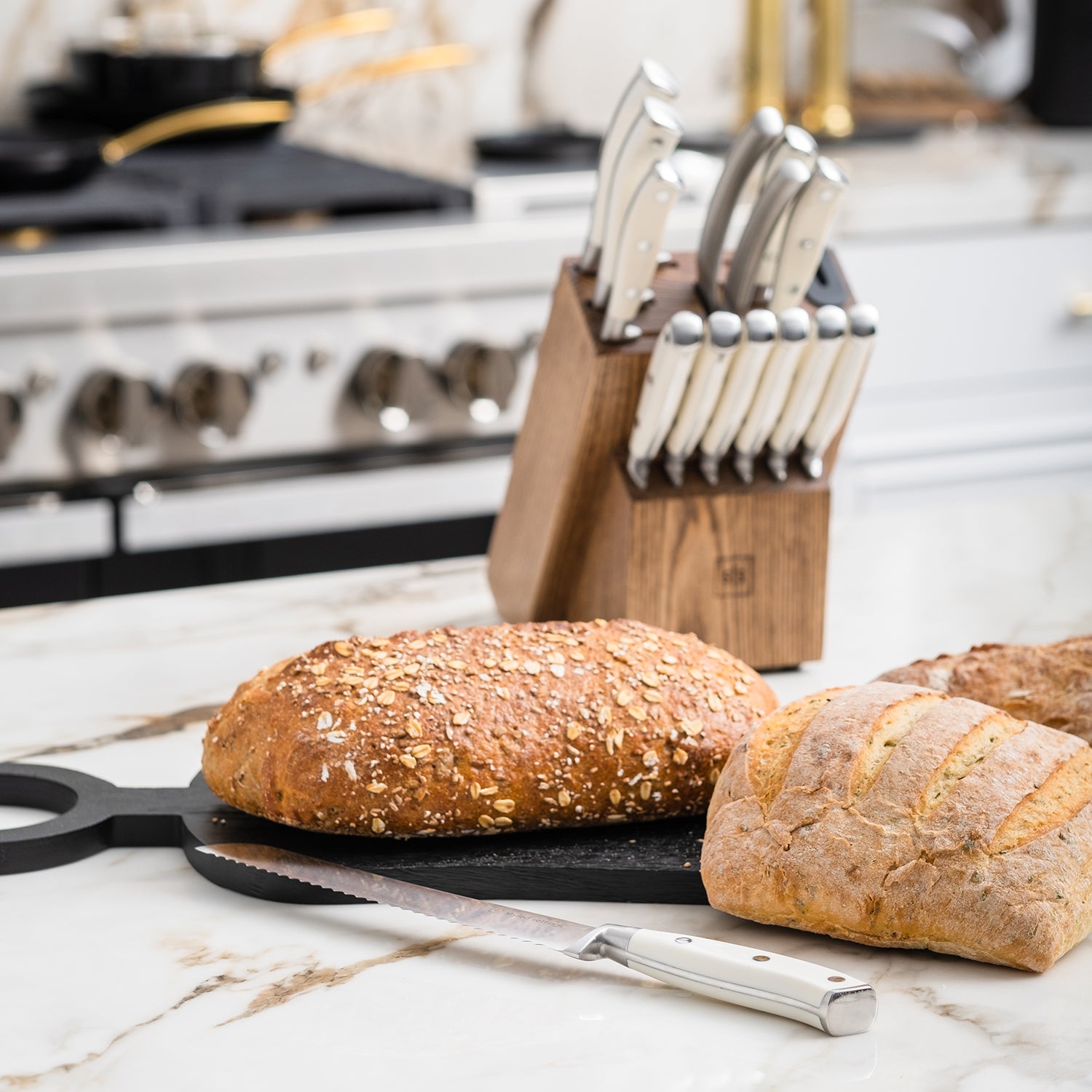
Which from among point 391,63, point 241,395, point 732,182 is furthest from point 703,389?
point 391,63

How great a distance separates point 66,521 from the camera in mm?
1803

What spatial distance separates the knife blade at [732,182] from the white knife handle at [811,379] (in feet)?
0.24

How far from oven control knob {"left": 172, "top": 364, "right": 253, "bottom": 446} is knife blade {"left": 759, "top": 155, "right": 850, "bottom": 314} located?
95cm

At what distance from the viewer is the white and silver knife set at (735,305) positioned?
0.90 m

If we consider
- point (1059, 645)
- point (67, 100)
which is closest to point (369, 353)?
point (67, 100)

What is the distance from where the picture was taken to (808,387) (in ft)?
3.14

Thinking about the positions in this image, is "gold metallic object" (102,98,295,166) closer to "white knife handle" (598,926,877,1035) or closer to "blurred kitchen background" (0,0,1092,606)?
"blurred kitchen background" (0,0,1092,606)

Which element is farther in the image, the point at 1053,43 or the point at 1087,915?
the point at 1053,43

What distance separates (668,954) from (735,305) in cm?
47

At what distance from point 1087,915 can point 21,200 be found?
1.58m

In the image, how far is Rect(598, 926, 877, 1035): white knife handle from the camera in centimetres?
60

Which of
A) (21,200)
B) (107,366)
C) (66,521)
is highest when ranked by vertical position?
(21,200)

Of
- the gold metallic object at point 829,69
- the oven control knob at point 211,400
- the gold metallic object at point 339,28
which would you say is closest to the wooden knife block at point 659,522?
the oven control knob at point 211,400

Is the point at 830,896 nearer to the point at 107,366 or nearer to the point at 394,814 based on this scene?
the point at 394,814
